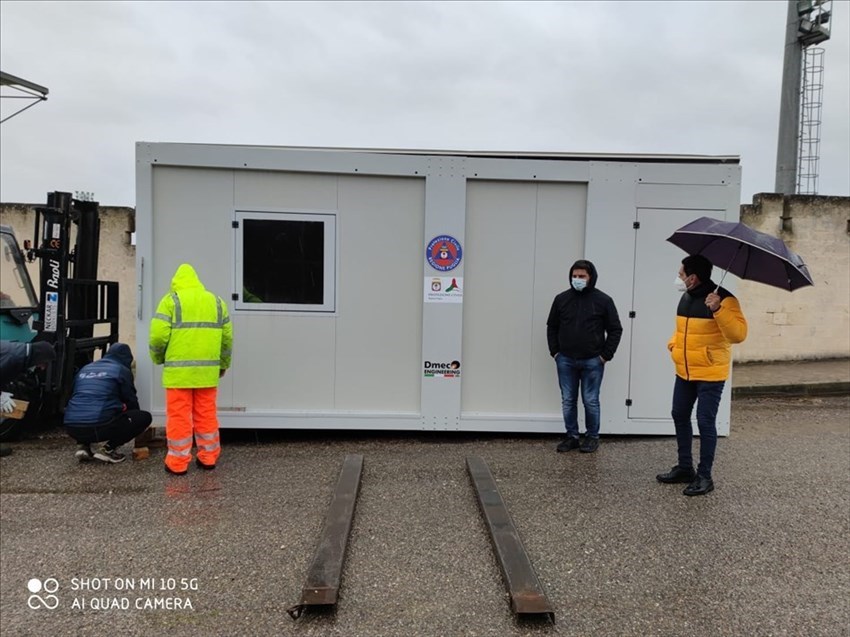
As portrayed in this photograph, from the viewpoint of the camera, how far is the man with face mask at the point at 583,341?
525cm

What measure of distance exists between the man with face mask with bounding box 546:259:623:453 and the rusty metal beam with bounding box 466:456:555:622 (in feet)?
4.13

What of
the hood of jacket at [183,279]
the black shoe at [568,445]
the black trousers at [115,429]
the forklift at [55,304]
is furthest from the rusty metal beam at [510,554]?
the forklift at [55,304]

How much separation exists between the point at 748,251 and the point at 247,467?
4.50 meters

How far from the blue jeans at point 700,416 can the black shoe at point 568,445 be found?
1049 millimetres

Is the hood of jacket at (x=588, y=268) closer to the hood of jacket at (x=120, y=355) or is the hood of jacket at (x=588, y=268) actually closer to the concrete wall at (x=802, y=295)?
the hood of jacket at (x=120, y=355)

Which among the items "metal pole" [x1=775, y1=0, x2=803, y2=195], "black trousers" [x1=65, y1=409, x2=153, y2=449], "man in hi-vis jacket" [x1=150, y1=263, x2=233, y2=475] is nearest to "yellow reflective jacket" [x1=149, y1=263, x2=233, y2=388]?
"man in hi-vis jacket" [x1=150, y1=263, x2=233, y2=475]

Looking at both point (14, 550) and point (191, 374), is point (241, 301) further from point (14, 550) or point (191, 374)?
point (14, 550)

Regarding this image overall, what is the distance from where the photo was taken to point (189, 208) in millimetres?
5566

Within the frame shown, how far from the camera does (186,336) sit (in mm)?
4641

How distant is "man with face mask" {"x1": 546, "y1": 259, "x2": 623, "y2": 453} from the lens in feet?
17.2

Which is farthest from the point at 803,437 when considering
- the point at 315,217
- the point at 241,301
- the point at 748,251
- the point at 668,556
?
the point at 241,301

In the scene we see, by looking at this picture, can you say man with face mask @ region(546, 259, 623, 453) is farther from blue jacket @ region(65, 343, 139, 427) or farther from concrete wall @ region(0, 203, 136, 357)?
concrete wall @ region(0, 203, 136, 357)

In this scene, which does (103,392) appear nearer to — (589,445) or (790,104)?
(589,445)

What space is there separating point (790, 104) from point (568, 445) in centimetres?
1198
